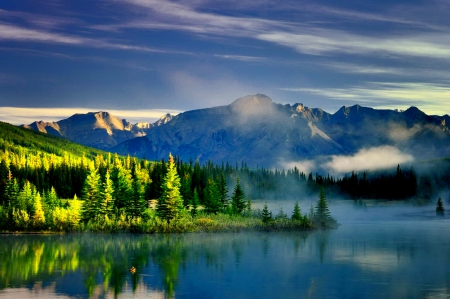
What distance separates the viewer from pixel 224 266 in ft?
300

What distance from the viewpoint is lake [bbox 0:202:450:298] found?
71312 mm

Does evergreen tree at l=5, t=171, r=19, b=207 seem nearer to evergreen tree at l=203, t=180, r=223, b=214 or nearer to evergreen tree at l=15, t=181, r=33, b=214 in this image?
evergreen tree at l=15, t=181, r=33, b=214

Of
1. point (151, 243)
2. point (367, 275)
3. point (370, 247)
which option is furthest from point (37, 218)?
point (367, 275)

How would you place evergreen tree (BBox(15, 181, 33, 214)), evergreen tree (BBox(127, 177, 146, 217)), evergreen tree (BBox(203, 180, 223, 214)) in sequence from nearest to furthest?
evergreen tree (BBox(127, 177, 146, 217))
evergreen tree (BBox(15, 181, 33, 214))
evergreen tree (BBox(203, 180, 223, 214))

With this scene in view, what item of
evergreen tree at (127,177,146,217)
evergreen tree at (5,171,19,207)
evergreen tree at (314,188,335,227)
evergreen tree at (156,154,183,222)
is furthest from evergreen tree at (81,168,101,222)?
evergreen tree at (314,188,335,227)

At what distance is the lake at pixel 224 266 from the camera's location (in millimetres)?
71312

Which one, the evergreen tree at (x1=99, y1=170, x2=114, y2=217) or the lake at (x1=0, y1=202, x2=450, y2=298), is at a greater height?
the evergreen tree at (x1=99, y1=170, x2=114, y2=217)

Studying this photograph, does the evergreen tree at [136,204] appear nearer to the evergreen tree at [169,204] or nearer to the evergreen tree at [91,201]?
the evergreen tree at [169,204]

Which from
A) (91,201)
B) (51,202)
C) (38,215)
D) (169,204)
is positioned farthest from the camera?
(51,202)

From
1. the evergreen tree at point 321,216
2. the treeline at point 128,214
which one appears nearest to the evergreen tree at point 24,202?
the treeline at point 128,214

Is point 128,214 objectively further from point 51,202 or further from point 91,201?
point 51,202

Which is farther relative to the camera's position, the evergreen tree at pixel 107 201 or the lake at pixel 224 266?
the evergreen tree at pixel 107 201

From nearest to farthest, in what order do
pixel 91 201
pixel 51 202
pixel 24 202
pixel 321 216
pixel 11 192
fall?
pixel 91 201 → pixel 24 202 → pixel 321 216 → pixel 51 202 → pixel 11 192

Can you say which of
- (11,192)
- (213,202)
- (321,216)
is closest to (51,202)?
(11,192)
